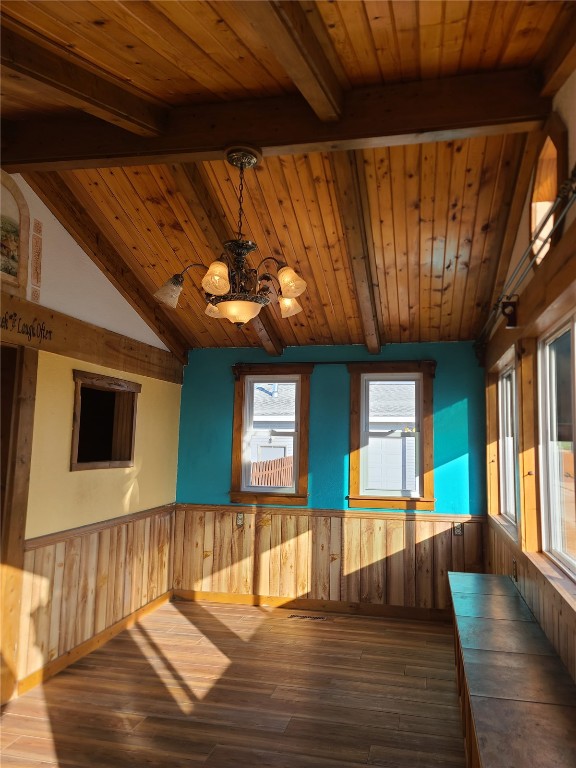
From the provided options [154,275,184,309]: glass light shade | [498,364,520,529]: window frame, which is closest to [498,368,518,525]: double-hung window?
[498,364,520,529]: window frame

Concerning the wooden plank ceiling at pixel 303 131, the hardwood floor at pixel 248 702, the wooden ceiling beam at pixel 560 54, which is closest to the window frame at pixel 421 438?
the wooden plank ceiling at pixel 303 131

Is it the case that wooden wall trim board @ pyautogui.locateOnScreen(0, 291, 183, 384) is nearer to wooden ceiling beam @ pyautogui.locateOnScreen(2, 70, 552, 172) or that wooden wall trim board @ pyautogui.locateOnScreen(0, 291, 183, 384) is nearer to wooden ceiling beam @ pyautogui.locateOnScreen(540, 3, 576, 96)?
wooden ceiling beam @ pyautogui.locateOnScreen(2, 70, 552, 172)

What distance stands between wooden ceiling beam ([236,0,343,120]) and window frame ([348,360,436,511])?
3.21 metres

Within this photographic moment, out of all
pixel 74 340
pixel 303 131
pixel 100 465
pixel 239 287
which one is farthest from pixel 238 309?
pixel 100 465

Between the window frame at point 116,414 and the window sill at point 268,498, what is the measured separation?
129 cm

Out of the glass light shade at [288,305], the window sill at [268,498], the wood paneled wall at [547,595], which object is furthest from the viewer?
the window sill at [268,498]

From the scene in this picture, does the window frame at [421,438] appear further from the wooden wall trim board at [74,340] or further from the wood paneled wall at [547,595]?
the wooden wall trim board at [74,340]

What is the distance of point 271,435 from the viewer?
6188 mm

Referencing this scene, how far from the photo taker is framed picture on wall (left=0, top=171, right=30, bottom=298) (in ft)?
12.2

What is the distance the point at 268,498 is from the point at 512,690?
3761 millimetres

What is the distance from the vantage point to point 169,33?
2611 mm

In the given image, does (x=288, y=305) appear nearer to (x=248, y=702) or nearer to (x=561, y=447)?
(x=561, y=447)

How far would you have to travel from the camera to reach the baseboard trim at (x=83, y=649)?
3.90 m

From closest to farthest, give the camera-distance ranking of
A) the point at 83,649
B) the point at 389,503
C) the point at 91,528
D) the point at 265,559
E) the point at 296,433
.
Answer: the point at 83,649 → the point at 91,528 → the point at 389,503 → the point at 265,559 → the point at 296,433
